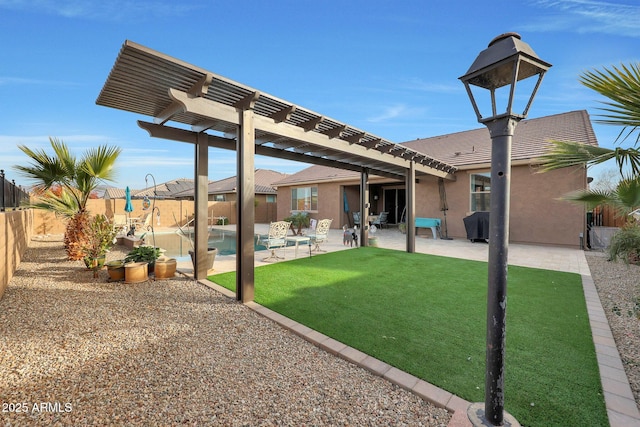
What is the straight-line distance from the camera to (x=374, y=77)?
9.98 meters

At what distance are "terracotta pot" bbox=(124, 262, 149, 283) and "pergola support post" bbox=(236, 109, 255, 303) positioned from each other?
216cm

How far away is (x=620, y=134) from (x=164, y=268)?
6.71m

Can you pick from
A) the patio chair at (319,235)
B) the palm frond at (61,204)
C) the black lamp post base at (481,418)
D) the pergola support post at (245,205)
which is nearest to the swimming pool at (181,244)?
the patio chair at (319,235)

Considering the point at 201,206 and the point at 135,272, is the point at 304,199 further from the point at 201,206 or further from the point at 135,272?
the point at 135,272

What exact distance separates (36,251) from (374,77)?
38.5 ft

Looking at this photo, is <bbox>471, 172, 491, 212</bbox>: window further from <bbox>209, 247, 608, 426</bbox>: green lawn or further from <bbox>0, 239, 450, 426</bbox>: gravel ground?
<bbox>0, 239, 450, 426</bbox>: gravel ground

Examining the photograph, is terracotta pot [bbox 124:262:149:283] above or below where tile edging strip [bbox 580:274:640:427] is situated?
above

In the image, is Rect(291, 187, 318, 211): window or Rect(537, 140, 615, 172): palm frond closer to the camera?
Rect(537, 140, 615, 172): palm frond

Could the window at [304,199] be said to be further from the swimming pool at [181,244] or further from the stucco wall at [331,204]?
the swimming pool at [181,244]

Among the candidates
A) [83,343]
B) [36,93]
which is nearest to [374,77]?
[83,343]

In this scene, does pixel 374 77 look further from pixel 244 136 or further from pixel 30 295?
pixel 30 295

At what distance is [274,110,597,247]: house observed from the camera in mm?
9633

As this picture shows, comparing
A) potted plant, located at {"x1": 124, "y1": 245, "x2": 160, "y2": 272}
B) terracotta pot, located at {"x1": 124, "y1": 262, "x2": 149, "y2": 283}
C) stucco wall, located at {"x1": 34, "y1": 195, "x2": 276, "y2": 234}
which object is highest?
stucco wall, located at {"x1": 34, "y1": 195, "x2": 276, "y2": 234}

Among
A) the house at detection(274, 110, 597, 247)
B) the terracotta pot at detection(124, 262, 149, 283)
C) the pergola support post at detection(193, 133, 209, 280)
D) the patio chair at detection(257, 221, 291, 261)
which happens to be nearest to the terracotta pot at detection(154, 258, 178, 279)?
the terracotta pot at detection(124, 262, 149, 283)
